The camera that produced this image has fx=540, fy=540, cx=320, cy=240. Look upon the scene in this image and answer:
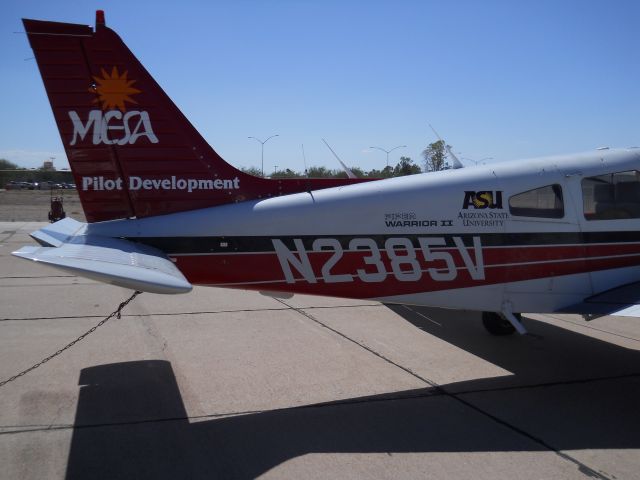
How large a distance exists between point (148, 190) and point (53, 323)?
3.82 metres

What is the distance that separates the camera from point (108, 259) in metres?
4.20

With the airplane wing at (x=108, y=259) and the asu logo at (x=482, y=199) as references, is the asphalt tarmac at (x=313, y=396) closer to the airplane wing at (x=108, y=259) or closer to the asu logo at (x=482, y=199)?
the airplane wing at (x=108, y=259)

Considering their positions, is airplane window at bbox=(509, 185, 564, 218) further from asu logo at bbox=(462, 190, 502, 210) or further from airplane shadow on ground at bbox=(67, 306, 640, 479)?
airplane shadow on ground at bbox=(67, 306, 640, 479)

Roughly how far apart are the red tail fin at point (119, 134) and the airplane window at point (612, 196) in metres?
3.86

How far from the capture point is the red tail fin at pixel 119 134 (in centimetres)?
530

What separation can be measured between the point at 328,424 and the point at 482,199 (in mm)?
2930

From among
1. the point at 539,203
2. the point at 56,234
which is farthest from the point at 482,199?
the point at 56,234

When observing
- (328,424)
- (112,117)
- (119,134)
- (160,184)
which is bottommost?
(328,424)

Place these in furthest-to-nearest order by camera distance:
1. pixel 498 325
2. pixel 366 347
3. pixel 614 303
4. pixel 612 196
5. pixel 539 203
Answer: pixel 498 325 < pixel 366 347 < pixel 612 196 < pixel 539 203 < pixel 614 303

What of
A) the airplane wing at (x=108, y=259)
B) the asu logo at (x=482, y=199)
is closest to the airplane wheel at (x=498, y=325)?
the asu logo at (x=482, y=199)

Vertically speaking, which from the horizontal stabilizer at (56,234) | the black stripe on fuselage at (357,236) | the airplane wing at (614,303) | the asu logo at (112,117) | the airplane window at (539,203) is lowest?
the airplane wing at (614,303)

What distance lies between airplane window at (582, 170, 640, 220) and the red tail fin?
3.86 metres

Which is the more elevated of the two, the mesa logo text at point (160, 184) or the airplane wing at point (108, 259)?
the mesa logo text at point (160, 184)

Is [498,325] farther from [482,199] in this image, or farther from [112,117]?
[112,117]
